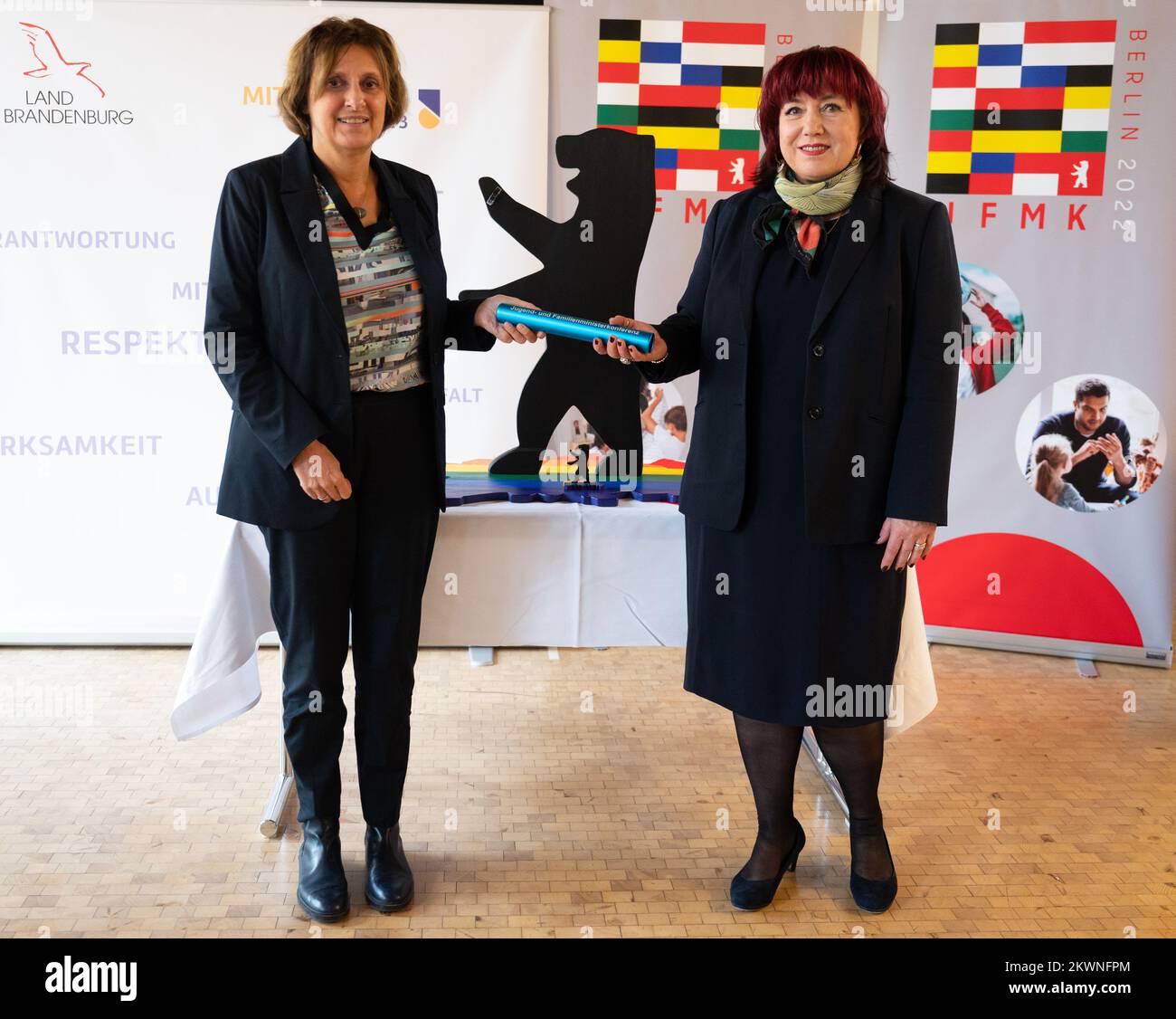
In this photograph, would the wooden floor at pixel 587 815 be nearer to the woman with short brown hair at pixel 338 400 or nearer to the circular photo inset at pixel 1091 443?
the woman with short brown hair at pixel 338 400

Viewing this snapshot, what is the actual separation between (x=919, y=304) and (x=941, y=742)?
159 centimetres

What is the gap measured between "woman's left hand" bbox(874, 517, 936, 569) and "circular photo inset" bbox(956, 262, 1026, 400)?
1.90 meters

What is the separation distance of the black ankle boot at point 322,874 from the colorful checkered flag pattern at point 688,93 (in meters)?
2.53

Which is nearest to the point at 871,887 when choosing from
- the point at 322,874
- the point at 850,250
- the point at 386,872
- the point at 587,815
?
the point at 587,815

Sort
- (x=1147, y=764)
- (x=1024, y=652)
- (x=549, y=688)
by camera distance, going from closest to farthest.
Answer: (x=1147, y=764) → (x=549, y=688) → (x=1024, y=652)

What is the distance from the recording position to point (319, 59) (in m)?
1.98

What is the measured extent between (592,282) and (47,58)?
1997mm

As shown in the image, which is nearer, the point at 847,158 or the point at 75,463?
the point at 847,158

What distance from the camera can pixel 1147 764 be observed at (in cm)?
303

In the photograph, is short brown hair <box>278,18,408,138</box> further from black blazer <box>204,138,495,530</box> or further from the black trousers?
the black trousers

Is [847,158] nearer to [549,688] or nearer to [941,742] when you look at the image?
[941,742]

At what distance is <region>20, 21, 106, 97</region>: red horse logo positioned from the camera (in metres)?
3.56

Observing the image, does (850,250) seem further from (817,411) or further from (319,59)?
(319,59)
